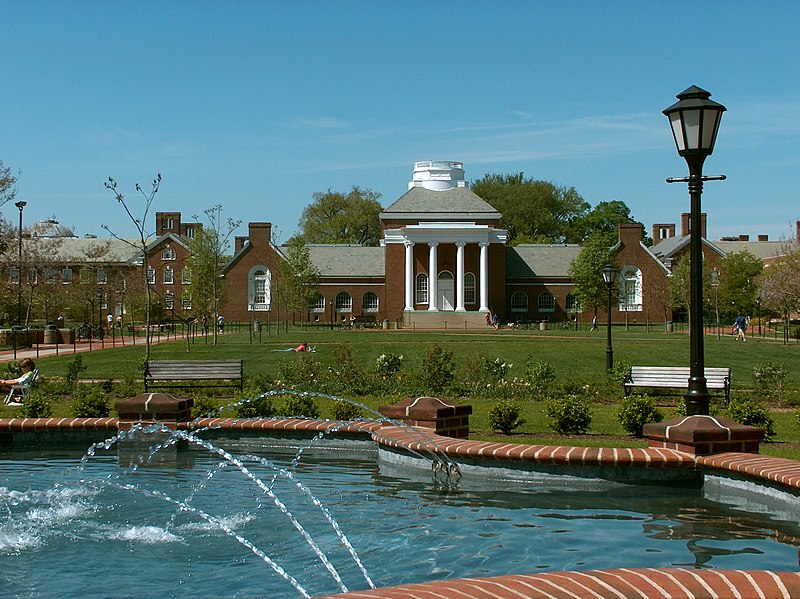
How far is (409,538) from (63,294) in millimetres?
54000

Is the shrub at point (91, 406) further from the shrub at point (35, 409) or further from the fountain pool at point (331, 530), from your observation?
the fountain pool at point (331, 530)

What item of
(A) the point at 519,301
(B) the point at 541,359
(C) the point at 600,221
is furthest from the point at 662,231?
(B) the point at 541,359

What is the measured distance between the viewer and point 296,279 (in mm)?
61312

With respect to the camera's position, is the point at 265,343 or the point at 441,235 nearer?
the point at 265,343

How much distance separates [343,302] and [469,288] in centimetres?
951

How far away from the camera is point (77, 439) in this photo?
11711mm

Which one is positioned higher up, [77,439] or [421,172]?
[421,172]

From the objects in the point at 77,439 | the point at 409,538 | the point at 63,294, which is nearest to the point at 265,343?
the point at 63,294

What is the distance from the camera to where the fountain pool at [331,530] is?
6.18 metres

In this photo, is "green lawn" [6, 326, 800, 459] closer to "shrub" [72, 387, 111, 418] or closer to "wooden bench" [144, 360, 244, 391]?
"wooden bench" [144, 360, 244, 391]

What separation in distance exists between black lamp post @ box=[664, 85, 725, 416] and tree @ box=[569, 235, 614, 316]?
5305cm

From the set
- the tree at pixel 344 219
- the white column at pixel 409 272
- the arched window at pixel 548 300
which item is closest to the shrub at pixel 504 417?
the white column at pixel 409 272

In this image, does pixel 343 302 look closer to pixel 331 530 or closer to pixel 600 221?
pixel 600 221

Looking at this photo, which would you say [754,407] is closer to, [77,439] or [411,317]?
[77,439]
